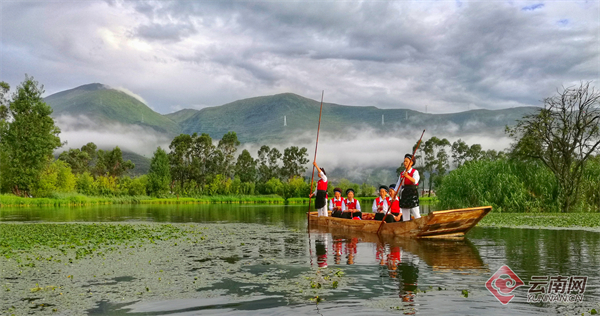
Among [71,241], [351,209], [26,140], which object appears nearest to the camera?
[71,241]

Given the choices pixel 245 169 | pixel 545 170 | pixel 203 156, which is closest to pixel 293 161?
pixel 245 169

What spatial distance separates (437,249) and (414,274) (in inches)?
165

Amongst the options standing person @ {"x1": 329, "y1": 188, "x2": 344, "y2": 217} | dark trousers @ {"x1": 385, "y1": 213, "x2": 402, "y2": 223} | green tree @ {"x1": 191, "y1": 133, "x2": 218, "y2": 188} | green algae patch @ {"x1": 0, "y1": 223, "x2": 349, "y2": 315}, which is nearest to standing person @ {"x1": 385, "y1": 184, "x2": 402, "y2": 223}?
dark trousers @ {"x1": 385, "y1": 213, "x2": 402, "y2": 223}

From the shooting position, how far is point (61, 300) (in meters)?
7.12

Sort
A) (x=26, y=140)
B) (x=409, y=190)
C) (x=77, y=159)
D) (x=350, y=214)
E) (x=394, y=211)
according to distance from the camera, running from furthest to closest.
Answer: (x=77, y=159) < (x=26, y=140) < (x=350, y=214) < (x=394, y=211) < (x=409, y=190)

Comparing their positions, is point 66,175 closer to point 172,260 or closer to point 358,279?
point 172,260

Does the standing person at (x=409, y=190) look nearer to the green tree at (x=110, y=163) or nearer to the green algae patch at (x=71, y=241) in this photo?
the green algae patch at (x=71, y=241)

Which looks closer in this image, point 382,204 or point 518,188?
point 382,204

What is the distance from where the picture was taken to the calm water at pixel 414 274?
21.8 ft

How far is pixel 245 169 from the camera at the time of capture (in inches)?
3984

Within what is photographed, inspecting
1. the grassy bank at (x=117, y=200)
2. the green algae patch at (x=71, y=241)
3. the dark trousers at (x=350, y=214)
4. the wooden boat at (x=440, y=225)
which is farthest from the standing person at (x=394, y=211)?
the grassy bank at (x=117, y=200)

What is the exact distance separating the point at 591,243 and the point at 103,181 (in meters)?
77.9

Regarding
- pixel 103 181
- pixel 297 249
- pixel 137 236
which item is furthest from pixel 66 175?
pixel 297 249

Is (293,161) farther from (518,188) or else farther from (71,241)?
(71,241)
